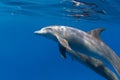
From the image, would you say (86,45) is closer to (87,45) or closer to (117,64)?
(87,45)

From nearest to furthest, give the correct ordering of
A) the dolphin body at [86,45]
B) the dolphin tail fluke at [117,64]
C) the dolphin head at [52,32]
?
the dolphin tail fluke at [117,64], the dolphin body at [86,45], the dolphin head at [52,32]

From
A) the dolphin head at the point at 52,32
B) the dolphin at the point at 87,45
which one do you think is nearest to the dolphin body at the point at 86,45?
the dolphin at the point at 87,45

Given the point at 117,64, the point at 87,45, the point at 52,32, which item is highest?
the point at 52,32

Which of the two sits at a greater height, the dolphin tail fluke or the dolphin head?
the dolphin head

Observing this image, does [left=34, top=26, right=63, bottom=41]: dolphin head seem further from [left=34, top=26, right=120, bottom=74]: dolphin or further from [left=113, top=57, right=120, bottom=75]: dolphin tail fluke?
[left=113, top=57, right=120, bottom=75]: dolphin tail fluke

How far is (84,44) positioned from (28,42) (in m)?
68.1

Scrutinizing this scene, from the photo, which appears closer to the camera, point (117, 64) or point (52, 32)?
point (117, 64)

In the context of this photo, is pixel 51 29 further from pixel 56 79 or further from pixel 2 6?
pixel 56 79

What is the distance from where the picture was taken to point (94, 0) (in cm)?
2211

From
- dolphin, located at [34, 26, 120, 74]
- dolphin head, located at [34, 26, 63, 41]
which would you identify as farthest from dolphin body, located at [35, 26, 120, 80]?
dolphin head, located at [34, 26, 63, 41]

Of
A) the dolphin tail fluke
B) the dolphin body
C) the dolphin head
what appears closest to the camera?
the dolphin tail fluke

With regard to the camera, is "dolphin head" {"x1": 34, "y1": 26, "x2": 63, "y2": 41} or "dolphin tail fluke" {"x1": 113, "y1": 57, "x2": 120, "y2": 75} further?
"dolphin head" {"x1": 34, "y1": 26, "x2": 63, "y2": 41}

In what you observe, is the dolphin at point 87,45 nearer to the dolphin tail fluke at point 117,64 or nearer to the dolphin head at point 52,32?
the dolphin tail fluke at point 117,64

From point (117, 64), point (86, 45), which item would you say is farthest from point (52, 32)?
point (117, 64)
